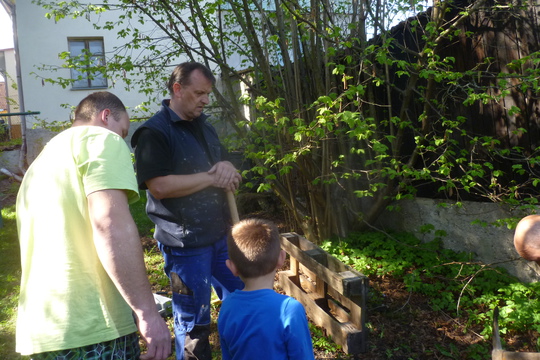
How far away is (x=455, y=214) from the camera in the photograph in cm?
494

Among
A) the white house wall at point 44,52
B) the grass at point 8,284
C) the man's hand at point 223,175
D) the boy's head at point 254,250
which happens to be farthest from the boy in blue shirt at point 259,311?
the white house wall at point 44,52

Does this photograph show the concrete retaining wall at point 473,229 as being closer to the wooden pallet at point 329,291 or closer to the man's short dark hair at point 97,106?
the wooden pallet at point 329,291

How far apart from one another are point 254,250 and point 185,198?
84 centimetres

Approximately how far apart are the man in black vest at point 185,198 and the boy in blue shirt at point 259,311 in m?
0.62

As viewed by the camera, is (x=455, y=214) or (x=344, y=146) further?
(x=344, y=146)

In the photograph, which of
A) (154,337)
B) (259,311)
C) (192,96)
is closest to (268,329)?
(259,311)

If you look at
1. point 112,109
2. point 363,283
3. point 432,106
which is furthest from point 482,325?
point 112,109

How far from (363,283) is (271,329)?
5.87 ft

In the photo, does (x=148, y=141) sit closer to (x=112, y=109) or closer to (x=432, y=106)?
(x=112, y=109)

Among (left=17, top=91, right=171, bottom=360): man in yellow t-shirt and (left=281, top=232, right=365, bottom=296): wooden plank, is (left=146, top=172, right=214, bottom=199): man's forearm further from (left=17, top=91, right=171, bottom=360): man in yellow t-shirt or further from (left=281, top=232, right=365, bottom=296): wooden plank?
(left=281, top=232, right=365, bottom=296): wooden plank

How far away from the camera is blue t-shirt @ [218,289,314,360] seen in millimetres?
1928

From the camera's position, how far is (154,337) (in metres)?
1.75

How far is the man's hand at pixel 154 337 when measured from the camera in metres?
1.73

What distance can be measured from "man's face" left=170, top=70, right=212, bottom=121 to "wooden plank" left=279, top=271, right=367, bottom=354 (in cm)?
197
